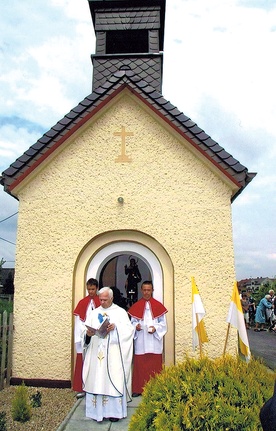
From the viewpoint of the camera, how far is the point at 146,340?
6.04 m

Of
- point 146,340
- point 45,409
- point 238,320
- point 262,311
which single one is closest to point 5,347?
point 45,409

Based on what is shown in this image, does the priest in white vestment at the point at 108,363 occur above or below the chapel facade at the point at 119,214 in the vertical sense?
below

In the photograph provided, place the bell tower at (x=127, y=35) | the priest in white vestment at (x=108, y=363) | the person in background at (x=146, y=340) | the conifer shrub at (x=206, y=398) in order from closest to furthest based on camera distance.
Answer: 1. the conifer shrub at (x=206, y=398)
2. the priest in white vestment at (x=108, y=363)
3. the person in background at (x=146, y=340)
4. the bell tower at (x=127, y=35)

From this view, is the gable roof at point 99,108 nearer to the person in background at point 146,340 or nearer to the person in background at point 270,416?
the person in background at point 146,340

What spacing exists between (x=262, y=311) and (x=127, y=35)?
1103 centimetres

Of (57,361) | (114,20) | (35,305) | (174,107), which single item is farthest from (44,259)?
(114,20)

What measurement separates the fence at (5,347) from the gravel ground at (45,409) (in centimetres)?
22

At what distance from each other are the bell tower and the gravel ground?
663 centimetres

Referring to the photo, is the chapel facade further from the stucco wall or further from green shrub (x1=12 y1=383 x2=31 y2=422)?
green shrub (x1=12 y1=383 x2=31 y2=422)

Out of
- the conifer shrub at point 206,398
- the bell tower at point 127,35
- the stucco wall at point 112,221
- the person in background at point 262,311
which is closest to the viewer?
the conifer shrub at point 206,398

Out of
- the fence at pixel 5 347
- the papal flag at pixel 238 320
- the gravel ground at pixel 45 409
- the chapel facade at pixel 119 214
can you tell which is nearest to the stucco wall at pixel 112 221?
the chapel facade at pixel 119 214

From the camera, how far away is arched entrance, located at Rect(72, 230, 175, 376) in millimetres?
6809

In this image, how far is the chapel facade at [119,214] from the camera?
659cm

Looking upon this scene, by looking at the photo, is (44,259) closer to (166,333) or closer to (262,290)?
(166,333)
